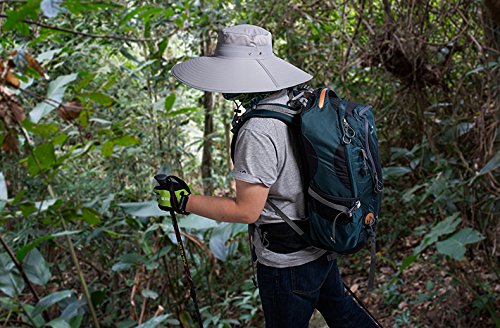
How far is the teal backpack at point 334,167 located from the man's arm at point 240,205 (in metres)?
0.14

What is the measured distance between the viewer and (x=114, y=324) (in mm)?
3654

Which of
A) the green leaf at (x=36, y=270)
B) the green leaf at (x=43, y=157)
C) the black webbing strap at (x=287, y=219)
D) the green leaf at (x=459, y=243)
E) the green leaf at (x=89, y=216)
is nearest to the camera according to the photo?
the black webbing strap at (x=287, y=219)

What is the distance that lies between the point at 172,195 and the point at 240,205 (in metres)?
0.26

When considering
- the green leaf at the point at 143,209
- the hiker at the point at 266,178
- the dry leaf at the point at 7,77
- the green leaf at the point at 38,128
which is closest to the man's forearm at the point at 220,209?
the hiker at the point at 266,178

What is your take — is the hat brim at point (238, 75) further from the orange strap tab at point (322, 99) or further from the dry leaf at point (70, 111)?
the dry leaf at point (70, 111)

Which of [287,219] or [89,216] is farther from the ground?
[287,219]

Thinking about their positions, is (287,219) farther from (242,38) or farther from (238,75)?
(242,38)

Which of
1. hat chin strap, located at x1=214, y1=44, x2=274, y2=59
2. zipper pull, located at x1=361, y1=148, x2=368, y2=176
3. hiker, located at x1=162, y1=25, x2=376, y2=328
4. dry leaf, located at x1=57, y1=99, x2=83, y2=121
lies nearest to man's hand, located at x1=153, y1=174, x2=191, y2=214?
hiker, located at x1=162, y1=25, x2=376, y2=328

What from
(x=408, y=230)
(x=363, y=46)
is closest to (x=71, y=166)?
(x=363, y=46)

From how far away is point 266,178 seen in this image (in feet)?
5.69

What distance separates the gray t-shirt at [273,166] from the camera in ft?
5.66

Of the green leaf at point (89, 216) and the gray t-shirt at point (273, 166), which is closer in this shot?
the gray t-shirt at point (273, 166)

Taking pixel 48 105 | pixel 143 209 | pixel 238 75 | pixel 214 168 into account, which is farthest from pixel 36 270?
pixel 214 168

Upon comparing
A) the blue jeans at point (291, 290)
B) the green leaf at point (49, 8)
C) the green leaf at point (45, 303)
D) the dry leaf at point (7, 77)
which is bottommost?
the green leaf at point (45, 303)
